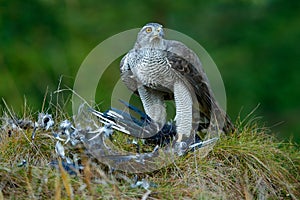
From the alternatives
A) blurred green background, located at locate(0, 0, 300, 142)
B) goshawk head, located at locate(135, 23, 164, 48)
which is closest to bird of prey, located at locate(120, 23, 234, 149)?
goshawk head, located at locate(135, 23, 164, 48)

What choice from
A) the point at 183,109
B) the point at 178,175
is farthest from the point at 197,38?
the point at 178,175

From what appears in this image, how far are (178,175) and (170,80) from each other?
899 millimetres

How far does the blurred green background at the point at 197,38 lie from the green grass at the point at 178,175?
6.95 m

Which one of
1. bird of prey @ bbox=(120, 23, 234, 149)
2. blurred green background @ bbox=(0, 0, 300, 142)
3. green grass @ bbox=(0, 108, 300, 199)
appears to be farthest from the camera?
blurred green background @ bbox=(0, 0, 300, 142)

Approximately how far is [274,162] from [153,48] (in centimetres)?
126

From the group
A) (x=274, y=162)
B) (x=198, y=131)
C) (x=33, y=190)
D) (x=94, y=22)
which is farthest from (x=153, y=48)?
(x=94, y=22)

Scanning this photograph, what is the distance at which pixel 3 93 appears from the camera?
1141 cm

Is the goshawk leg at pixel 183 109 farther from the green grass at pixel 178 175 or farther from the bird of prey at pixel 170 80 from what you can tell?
the green grass at pixel 178 175

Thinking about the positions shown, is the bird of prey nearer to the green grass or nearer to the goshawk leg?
the goshawk leg

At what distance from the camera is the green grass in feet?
14.4

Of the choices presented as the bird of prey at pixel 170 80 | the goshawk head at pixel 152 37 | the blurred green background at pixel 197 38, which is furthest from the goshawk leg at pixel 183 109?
the blurred green background at pixel 197 38

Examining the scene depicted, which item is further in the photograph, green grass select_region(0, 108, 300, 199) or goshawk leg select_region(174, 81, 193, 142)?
goshawk leg select_region(174, 81, 193, 142)

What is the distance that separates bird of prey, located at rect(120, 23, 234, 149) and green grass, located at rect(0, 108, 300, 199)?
1.17 feet

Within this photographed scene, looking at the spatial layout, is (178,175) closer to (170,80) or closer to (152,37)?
(170,80)
